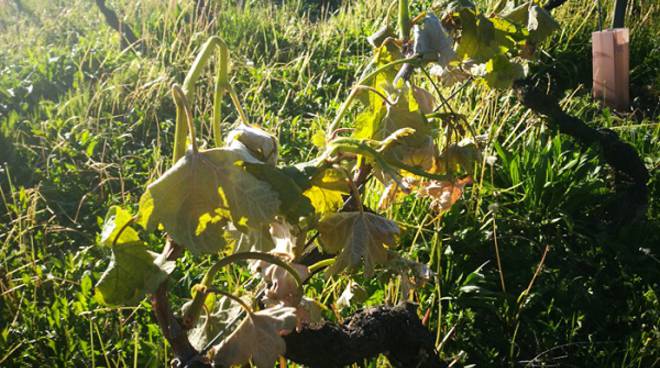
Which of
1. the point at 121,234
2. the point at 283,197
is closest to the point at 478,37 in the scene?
the point at 283,197

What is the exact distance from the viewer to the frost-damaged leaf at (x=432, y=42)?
165 cm

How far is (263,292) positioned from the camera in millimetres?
1643

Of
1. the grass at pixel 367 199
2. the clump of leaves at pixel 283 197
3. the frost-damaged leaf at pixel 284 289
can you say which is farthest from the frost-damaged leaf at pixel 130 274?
the grass at pixel 367 199

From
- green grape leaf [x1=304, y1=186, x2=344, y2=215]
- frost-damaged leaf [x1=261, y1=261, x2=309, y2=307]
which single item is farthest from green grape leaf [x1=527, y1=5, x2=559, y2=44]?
frost-damaged leaf [x1=261, y1=261, x2=309, y2=307]

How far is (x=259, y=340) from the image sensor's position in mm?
1308

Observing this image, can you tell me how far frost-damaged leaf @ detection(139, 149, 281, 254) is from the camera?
1113 millimetres

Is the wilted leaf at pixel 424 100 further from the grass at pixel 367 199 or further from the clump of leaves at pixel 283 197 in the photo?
the grass at pixel 367 199

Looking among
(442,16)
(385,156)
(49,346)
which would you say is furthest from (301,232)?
(49,346)

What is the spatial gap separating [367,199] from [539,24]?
1399mm

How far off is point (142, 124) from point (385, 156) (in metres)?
3.07

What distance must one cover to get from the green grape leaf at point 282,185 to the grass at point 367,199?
52 centimetres

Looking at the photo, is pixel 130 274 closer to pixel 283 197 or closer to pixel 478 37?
pixel 283 197

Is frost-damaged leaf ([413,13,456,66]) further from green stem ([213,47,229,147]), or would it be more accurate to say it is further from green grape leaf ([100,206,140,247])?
green grape leaf ([100,206,140,247])

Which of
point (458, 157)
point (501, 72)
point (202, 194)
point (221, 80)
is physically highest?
point (221, 80)
